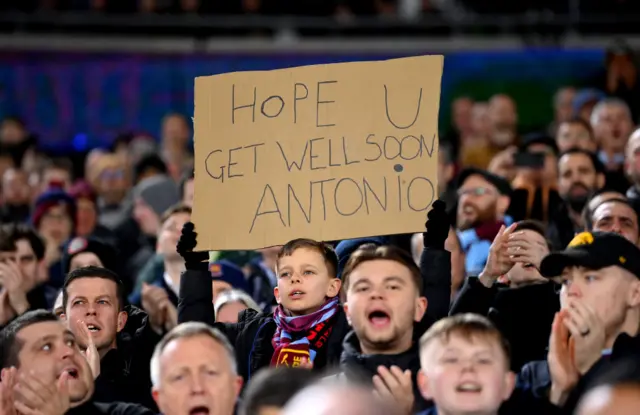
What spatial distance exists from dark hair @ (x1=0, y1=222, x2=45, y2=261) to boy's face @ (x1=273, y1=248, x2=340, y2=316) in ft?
8.95

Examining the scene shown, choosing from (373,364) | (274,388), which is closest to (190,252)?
(373,364)

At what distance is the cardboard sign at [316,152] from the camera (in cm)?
716

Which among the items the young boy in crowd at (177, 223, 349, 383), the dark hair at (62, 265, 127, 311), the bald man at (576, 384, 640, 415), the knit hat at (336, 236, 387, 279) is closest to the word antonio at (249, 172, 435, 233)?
the young boy in crowd at (177, 223, 349, 383)

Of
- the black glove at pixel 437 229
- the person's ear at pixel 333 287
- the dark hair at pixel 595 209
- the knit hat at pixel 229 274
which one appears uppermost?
the dark hair at pixel 595 209

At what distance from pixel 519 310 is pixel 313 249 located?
1010 millimetres

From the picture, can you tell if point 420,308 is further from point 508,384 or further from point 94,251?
point 94,251

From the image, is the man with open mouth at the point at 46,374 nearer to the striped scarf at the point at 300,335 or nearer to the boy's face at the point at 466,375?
the striped scarf at the point at 300,335

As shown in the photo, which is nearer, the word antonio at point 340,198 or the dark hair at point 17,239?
the word antonio at point 340,198

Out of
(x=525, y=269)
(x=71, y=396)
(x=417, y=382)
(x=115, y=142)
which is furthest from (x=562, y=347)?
(x=115, y=142)

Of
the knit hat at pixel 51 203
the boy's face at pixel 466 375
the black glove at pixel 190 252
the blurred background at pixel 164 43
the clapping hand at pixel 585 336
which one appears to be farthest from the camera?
the blurred background at pixel 164 43

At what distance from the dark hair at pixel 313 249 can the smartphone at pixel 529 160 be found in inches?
124

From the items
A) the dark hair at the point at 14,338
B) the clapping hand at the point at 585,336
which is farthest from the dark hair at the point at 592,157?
the dark hair at the point at 14,338

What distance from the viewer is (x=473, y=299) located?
6719 mm

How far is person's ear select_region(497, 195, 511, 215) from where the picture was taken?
9.13 meters
